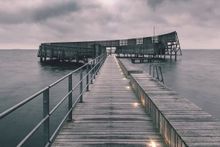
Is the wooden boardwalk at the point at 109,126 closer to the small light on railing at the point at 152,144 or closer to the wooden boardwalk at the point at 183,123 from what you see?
the small light on railing at the point at 152,144

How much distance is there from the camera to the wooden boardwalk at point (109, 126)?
5.69 m

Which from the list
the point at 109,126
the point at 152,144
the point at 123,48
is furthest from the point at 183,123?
the point at 123,48

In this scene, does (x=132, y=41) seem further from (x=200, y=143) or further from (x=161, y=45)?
(x=200, y=143)

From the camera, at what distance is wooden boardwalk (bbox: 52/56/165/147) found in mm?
5691

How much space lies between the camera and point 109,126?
6781 millimetres

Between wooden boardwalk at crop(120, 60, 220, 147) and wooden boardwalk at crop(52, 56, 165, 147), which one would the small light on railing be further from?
wooden boardwalk at crop(120, 60, 220, 147)

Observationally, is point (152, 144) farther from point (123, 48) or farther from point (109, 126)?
point (123, 48)

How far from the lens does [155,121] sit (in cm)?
698

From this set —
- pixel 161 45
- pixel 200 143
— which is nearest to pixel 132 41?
pixel 161 45

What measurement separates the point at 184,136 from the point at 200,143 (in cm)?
35

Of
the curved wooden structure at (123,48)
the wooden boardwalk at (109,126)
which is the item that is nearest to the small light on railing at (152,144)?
the wooden boardwalk at (109,126)

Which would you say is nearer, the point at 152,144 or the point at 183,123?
the point at 152,144

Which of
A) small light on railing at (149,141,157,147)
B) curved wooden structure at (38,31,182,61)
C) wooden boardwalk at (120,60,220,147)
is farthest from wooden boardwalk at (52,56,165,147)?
curved wooden structure at (38,31,182,61)

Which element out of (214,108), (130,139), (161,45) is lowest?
(214,108)
